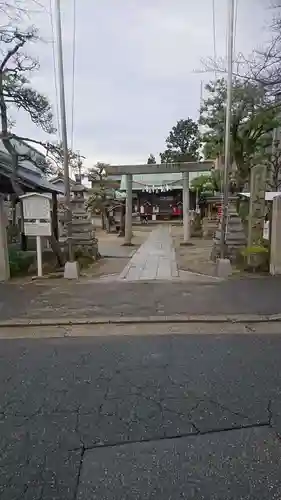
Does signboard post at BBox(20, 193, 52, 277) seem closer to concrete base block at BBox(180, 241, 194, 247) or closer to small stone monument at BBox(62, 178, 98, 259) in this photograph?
small stone monument at BBox(62, 178, 98, 259)

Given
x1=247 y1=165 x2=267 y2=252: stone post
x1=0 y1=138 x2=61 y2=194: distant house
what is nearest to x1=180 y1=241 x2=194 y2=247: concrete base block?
x1=0 y1=138 x2=61 y2=194: distant house

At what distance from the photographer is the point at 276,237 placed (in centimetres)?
A: 848

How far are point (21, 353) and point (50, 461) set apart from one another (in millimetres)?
2165

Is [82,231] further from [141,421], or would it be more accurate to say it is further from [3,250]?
[141,421]

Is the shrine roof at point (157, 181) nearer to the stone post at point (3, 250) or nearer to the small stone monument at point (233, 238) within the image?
the small stone monument at point (233, 238)

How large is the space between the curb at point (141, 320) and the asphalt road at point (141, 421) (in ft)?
3.03

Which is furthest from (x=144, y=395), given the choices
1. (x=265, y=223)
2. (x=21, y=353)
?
(x=265, y=223)

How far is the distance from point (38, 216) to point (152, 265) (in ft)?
12.0

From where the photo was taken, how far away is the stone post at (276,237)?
333 inches

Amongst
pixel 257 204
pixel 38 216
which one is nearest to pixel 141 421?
pixel 38 216

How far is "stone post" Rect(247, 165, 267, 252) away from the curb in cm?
413

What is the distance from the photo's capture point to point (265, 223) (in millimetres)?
9523

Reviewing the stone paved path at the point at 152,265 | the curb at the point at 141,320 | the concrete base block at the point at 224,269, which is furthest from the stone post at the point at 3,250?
the concrete base block at the point at 224,269

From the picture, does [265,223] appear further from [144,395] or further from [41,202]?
[144,395]
